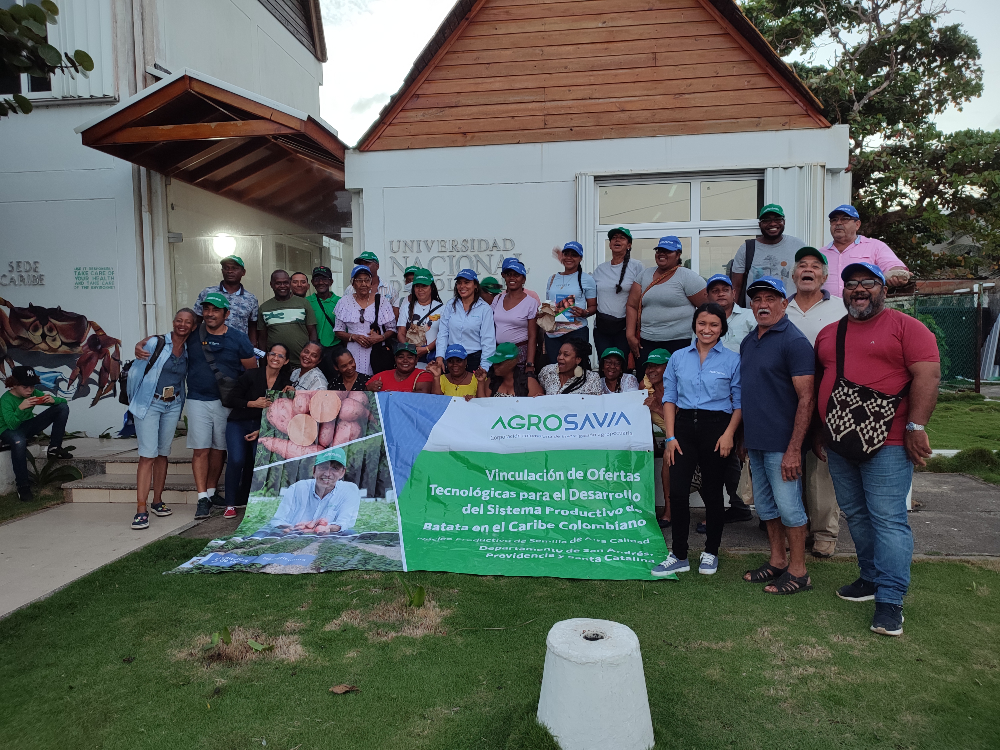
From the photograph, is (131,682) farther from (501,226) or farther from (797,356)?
→ (501,226)

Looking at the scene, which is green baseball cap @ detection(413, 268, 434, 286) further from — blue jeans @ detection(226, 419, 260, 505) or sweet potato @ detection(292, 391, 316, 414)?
blue jeans @ detection(226, 419, 260, 505)

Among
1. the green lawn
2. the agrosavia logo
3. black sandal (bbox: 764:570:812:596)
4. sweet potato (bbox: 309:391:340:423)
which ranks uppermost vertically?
sweet potato (bbox: 309:391:340:423)

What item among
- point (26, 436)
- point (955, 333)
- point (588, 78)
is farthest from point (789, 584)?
point (955, 333)

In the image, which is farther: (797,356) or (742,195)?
(742,195)

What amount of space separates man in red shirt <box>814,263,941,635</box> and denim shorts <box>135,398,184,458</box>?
16.7ft

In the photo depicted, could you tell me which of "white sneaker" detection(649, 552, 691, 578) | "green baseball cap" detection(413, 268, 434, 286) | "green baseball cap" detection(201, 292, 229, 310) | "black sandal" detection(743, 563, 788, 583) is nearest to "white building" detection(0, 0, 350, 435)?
"green baseball cap" detection(413, 268, 434, 286)

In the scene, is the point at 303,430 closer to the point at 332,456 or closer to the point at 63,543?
the point at 332,456

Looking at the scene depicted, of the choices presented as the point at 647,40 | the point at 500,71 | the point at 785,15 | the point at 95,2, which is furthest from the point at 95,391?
the point at 785,15

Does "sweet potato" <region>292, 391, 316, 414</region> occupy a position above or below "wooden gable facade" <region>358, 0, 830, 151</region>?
below

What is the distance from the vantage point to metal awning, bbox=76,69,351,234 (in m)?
7.79

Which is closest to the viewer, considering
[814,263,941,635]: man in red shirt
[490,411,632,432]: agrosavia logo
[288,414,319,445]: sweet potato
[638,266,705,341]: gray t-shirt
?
[814,263,941,635]: man in red shirt

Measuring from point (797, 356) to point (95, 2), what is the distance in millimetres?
→ 10133

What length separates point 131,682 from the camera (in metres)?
3.21

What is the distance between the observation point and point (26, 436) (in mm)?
7316
